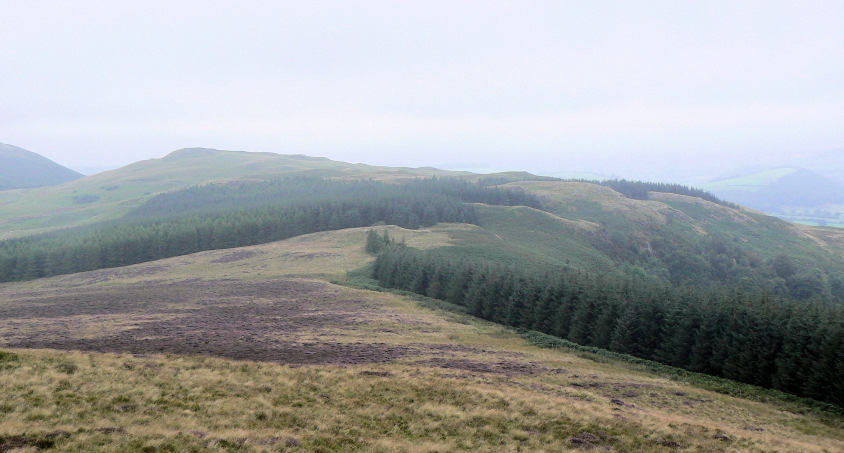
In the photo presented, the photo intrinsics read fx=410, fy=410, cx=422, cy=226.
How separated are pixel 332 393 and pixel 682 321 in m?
39.2

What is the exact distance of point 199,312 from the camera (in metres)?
51.4

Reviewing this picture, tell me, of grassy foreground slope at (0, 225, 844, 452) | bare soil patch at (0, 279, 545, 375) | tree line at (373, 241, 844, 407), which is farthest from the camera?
tree line at (373, 241, 844, 407)

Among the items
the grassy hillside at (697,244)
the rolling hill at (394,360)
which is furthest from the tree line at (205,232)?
the grassy hillside at (697,244)

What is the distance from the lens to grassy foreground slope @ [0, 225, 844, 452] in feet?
50.9

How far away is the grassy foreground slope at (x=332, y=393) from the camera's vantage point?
1550 centimetres

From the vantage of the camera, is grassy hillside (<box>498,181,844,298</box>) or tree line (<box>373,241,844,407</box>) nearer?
tree line (<box>373,241,844,407</box>)

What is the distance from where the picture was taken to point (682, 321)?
43.8m

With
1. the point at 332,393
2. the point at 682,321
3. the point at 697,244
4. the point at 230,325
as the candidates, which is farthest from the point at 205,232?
the point at 697,244

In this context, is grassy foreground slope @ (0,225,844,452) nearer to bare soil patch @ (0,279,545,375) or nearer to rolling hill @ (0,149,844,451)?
rolling hill @ (0,149,844,451)

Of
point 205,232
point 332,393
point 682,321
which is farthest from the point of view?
point 205,232

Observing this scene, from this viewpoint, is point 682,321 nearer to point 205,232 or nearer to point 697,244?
point 205,232

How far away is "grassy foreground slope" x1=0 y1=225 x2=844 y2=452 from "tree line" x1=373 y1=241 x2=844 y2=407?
274 inches

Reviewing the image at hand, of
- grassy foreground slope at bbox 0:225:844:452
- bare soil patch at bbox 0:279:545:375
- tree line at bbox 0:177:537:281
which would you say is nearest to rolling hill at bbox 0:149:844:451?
grassy foreground slope at bbox 0:225:844:452

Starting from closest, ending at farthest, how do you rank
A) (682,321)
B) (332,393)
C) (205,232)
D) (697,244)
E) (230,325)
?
(332,393)
(230,325)
(682,321)
(205,232)
(697,244)
